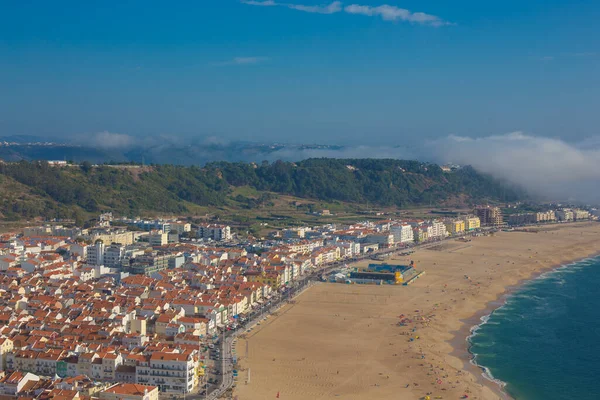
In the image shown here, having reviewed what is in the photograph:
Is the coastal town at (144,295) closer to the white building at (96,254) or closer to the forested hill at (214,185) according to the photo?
the white building at (96,254)

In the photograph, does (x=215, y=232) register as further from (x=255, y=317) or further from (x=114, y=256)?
(x=255, y=317)

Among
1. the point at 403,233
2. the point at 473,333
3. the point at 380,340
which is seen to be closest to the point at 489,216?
→ the point at 403,233

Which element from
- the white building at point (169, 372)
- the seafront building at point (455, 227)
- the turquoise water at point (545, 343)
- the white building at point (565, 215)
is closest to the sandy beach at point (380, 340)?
the turquoise water at point (545, 343)

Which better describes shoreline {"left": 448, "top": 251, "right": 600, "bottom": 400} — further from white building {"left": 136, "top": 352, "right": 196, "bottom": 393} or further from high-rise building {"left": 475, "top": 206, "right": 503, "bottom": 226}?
high-rise building {"left": 475, "top": 206, "right": 503, "bottom": 226}

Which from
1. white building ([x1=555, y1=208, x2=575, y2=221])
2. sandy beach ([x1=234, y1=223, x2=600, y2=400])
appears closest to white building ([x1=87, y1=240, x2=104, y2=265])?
sandy beach ([x1=234, y1=223, x2=600, y2=400])

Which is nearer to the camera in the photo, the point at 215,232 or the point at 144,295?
the point at 144,295

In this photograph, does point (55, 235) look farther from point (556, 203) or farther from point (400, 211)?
point (556, 203)

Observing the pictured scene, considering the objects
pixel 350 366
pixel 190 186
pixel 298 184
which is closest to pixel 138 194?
pixel 190 186
